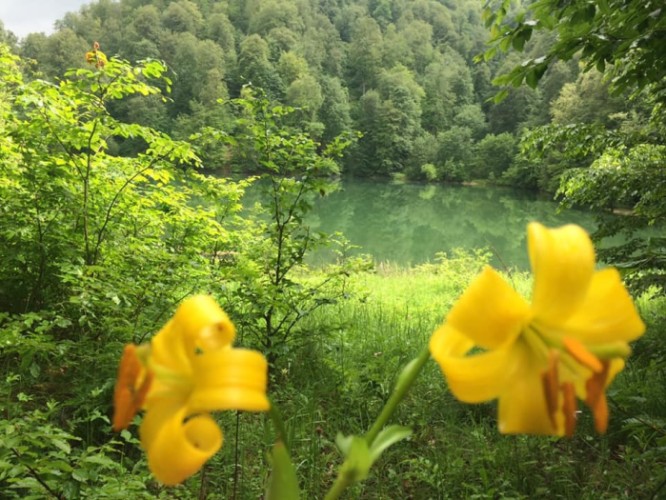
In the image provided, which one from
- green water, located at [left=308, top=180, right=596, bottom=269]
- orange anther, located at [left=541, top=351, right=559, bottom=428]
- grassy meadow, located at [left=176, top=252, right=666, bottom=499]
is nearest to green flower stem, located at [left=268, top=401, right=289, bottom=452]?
orange anther, located at [left=541, top=351, right=559, bottom=428]

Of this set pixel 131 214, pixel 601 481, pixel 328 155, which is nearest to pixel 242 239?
pixel 131 214

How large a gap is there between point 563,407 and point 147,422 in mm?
361

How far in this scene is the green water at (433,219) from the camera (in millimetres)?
18062

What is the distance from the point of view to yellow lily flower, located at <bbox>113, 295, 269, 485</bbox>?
1.18 feet

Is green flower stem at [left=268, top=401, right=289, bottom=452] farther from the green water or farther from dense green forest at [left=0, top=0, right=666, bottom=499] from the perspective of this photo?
the green water

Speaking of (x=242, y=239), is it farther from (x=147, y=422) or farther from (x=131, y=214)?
(x=147, y=422)

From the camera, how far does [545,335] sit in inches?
17.3

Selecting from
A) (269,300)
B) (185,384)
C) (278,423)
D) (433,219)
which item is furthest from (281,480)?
(433,219)

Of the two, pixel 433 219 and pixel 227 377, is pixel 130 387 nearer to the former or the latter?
pixel 227 377

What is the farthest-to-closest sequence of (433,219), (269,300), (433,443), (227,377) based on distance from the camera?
1. (433,219)
2. (269,300)
3. (433,443)
4. (227,377)

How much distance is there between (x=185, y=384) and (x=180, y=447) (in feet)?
0.18

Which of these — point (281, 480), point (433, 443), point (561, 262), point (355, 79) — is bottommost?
point (433, 443)

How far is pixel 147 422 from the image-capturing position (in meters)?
0.40

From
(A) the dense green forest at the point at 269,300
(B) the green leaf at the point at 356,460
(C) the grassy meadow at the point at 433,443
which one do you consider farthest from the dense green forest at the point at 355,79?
(B) the green leaf at the point at 356,460
